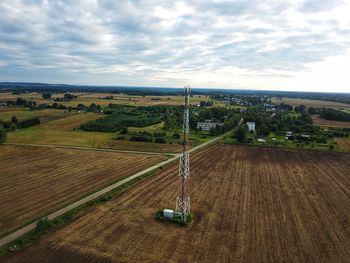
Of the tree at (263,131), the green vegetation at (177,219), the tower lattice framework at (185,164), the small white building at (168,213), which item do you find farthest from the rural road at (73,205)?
the tree at (263,131)

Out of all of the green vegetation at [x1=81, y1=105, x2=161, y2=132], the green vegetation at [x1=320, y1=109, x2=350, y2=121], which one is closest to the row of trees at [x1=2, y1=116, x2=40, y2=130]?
the green vegetation at [x1=81, y1=105, x2=161, y2=132]

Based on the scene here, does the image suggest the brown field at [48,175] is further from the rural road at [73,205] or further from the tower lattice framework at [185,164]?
the tower lattice framework at [185,164]

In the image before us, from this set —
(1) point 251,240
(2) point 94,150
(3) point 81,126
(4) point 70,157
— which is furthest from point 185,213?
(3) point 81,126

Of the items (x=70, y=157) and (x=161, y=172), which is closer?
(x=161, y=172)

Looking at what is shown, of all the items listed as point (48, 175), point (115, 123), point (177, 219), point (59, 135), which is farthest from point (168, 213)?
point (115, 123)

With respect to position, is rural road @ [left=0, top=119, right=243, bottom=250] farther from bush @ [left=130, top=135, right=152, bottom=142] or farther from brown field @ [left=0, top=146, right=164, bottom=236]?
bush @ [left=130, top=135, right=152, bottom=142]

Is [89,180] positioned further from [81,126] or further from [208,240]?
[81,126]
